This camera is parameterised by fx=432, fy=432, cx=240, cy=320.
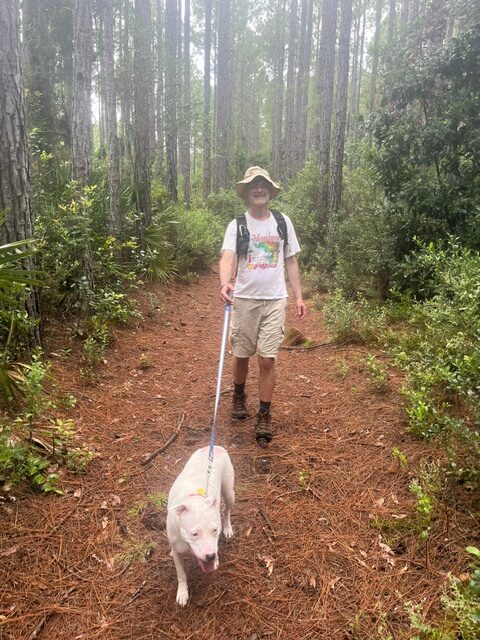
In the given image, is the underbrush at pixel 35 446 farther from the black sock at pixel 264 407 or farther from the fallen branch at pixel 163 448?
the black sock at pixel 264 407

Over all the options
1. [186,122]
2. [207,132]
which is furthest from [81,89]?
[207,132]

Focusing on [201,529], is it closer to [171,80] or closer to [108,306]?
[108,306]

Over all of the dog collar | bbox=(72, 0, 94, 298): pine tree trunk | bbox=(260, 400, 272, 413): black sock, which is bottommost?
bbox=(260, 400, 272, 413): black sock

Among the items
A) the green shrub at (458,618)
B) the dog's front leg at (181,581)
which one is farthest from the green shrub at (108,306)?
the green shrub at (458,618)

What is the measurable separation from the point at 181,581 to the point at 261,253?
108 inches

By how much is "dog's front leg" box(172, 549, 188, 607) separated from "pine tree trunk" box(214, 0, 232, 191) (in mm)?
21589

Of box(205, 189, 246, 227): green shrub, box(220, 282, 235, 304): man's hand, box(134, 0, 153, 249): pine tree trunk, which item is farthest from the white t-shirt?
box(205, 189, 246, 227): green shrub

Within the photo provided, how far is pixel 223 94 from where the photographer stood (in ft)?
76.9

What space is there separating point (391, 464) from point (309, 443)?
778 mm

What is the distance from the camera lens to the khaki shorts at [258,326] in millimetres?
4086

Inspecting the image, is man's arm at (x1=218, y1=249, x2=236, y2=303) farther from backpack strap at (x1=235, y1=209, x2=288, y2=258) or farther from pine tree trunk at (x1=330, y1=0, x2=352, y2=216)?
pine tree trunk at (x1=330, y1=0, x2=352, y2=216)

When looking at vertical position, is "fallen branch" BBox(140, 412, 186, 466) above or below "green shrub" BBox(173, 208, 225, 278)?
below

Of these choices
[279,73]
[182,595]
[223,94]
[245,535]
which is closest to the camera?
[182,595]

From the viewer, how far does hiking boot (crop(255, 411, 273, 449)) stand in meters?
3.93
